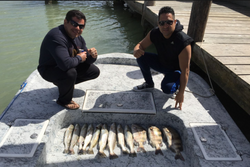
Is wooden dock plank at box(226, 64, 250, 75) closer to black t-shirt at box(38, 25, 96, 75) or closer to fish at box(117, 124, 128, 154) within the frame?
fish at box(117, 124, 128, 154)

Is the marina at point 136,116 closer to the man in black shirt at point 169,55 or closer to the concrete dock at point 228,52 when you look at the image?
the concrete dock at point 228,52

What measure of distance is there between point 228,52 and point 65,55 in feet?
10.1

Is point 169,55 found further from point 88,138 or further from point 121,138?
point 88,138

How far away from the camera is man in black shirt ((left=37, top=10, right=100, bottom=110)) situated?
2719 millimetres

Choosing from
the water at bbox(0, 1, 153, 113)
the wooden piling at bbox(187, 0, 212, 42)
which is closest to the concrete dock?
the wooden piling at bbox(187, 0, 212, 42)

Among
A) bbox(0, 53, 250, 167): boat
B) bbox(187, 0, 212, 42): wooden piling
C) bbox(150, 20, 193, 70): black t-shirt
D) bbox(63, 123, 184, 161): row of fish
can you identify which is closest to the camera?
bbox(0, 53, 250, 167): boat

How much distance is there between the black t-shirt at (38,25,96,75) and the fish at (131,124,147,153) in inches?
54.0

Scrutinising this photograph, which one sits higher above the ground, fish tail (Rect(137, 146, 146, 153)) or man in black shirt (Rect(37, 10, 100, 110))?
man in black shirt (Rect(37, 10, 100, 110))

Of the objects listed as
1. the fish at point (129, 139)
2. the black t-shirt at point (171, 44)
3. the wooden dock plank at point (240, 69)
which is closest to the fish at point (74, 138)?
the fish at point (129, 139)

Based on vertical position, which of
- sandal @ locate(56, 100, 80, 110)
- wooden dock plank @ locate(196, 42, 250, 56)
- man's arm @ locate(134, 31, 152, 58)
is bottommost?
sandal @ locate(56, 100, 80, 110)

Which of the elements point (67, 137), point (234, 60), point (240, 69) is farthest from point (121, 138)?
point (234, 60)

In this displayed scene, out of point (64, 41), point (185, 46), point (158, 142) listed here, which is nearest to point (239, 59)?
point (185, 46)

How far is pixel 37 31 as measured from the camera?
9.16 m

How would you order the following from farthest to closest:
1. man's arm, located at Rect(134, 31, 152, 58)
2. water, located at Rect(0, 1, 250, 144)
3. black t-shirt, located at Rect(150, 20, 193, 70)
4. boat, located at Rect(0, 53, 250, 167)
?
water, located at Rect(0, 1, 250, 144), man's arm, located at Rect(134, 31, 152, 58), black t-shirt, located at Rect(150, 20, 193, 70), boat, located at Rect(0, 53, 250, 167)
